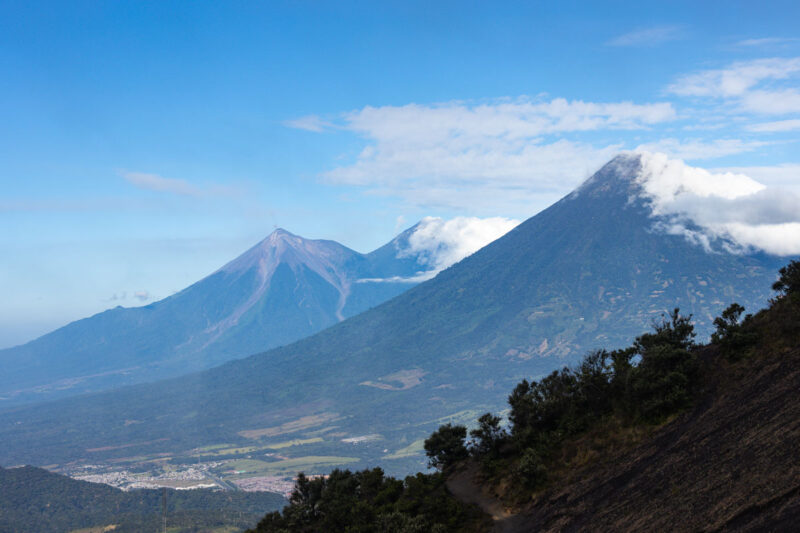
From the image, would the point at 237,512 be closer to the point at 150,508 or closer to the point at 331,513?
the point at 150,508


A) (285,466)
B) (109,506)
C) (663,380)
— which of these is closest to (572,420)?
(663,380)

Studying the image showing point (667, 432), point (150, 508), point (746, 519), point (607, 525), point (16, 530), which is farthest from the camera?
point (150, 508)

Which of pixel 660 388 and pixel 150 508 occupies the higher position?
pixel 660 388

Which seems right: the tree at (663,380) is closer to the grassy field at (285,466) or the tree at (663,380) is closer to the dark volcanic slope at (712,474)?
the dark volcanic slope at (712,474)

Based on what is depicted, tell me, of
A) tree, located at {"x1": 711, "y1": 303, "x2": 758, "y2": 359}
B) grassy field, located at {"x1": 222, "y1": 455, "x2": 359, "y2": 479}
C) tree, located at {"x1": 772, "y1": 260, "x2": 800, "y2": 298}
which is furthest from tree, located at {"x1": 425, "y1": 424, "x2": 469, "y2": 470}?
grassy field, located at {"x1": 222, "y1": 455, "x2": 359, "y2": 479}

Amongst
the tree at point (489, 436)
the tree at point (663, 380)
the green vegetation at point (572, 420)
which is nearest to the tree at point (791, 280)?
the green vegetation at point (572, 420)

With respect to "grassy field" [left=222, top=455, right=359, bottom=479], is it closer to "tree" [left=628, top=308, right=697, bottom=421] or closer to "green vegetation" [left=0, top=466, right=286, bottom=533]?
"green vegetation" [left=0, top=466, right=286, bottom=533]

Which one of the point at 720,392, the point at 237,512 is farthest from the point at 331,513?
the point at 237,512
